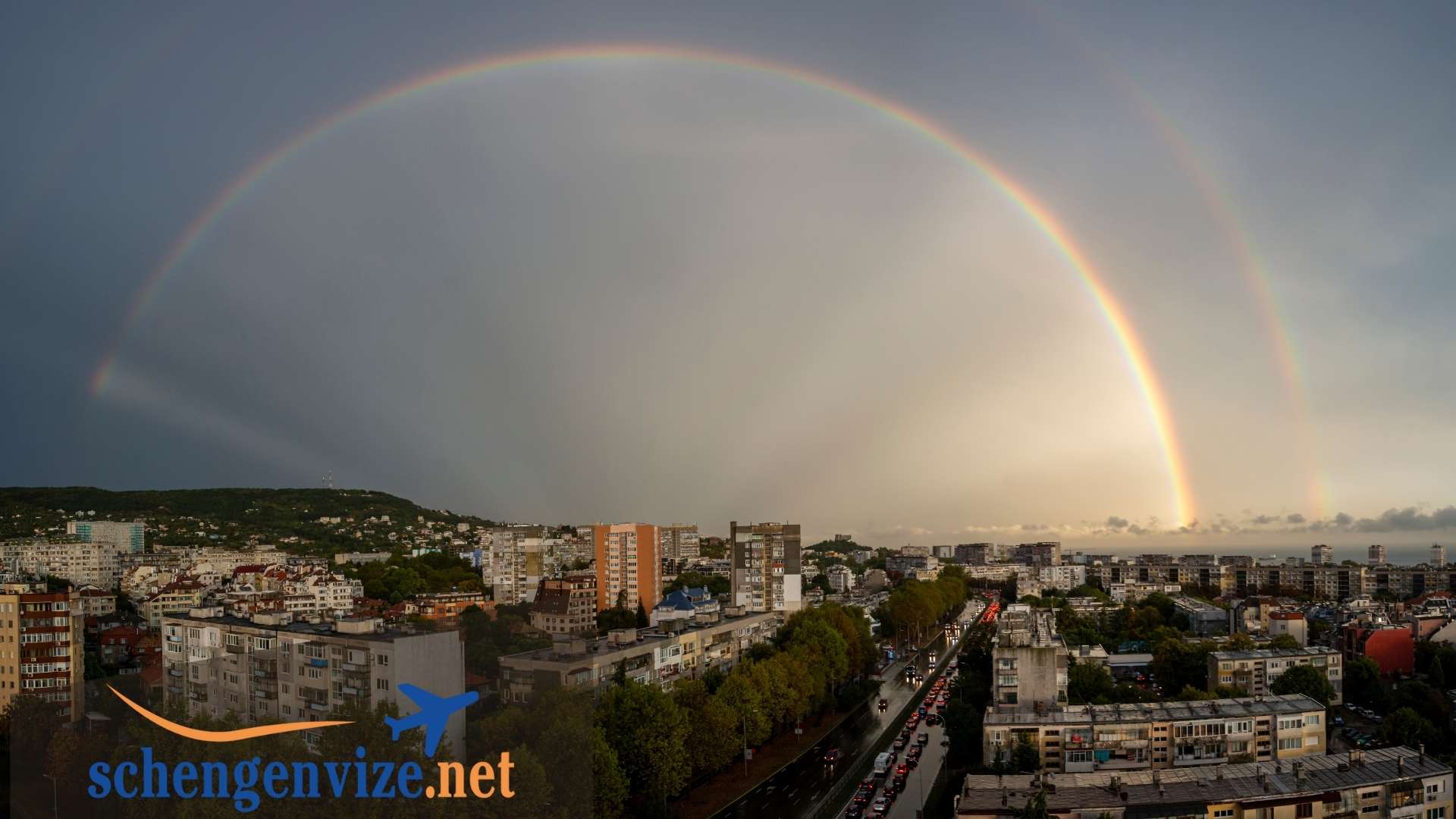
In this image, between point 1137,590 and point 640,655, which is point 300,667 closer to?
point 640,655

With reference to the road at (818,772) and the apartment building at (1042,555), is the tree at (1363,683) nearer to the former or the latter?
the road at (818,772)

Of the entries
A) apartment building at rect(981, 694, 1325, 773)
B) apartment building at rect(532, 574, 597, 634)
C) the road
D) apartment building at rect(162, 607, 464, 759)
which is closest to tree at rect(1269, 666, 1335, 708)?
apartment building at rect(981, 694, 1325, 773)

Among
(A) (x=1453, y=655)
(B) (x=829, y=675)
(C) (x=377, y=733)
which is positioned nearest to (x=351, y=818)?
(C) (x=377, y=733)

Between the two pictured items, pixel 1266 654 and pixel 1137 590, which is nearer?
pixel 1266 654

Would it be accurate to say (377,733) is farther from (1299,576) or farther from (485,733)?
(1299,576)

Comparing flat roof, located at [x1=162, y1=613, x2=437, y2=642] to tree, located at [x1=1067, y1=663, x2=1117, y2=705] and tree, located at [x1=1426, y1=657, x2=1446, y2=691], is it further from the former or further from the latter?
tree, located at [x1=1426, y1=657, x2=1446, y2=691]

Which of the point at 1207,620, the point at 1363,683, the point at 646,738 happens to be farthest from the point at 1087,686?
the point at 1207,620
